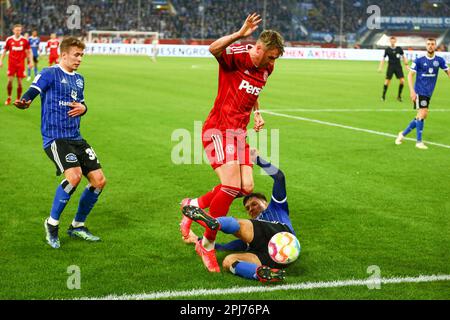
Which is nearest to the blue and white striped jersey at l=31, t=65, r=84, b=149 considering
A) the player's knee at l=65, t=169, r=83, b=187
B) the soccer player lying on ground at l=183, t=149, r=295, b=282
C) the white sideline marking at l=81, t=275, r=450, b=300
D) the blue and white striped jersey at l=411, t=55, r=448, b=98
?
the player's knee at l=65, t=169, r=83, b=187

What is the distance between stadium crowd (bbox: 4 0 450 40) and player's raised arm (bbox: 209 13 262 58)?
5664 cm

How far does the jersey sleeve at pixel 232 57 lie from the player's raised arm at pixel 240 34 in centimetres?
15

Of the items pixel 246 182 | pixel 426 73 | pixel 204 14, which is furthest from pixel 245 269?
pixel 204 14

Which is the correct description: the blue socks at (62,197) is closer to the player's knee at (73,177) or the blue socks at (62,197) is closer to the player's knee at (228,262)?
the player's knee at (73,177)

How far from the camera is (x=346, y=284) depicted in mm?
6383

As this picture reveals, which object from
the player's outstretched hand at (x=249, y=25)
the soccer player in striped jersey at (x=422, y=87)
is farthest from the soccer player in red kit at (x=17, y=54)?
the player's outstretched hand at (x=249, y=25)

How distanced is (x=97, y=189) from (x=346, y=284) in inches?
118

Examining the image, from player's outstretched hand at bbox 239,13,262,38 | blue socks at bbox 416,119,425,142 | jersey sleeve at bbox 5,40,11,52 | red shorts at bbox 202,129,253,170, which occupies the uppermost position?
player's outstretched hand at bbox 239,13,262,38

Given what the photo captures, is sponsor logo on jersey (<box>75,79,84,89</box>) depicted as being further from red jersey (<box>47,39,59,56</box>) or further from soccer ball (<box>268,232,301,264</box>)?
red jersey (<box>47,39,59,56</box>)

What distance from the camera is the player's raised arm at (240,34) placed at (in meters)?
6.52

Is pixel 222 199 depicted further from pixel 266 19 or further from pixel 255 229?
pixel 266 19

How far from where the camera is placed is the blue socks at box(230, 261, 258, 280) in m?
6.43
